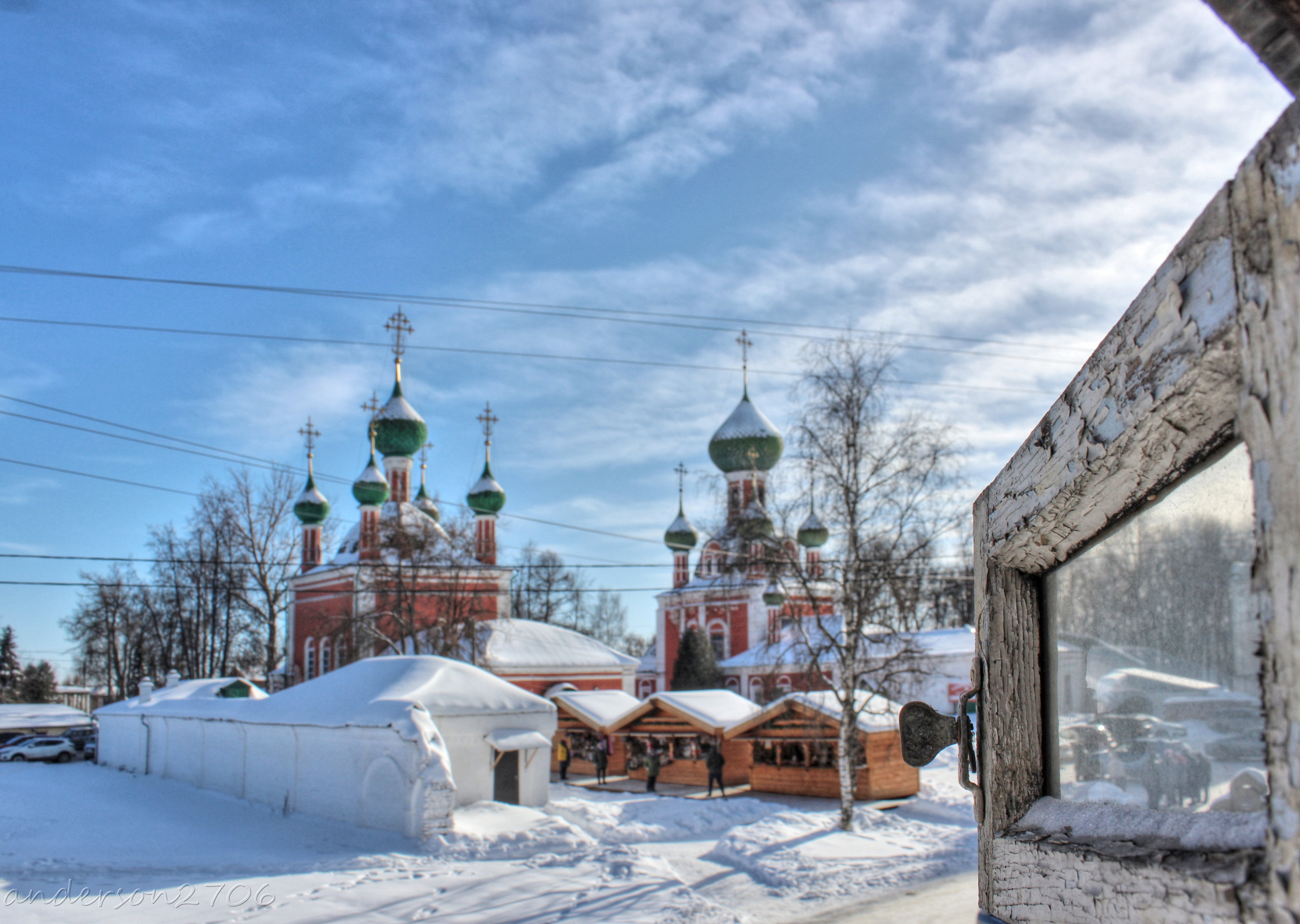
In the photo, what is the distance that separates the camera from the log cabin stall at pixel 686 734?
20719 millimetres

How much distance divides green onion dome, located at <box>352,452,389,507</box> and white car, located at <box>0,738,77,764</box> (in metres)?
12.1

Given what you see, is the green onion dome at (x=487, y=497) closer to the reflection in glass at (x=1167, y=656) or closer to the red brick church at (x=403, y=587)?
the red brick church at (x=403, y=587)

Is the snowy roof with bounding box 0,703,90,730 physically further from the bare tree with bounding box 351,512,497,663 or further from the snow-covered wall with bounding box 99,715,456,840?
the snow-covered wall with bounding box 99,715,456,840

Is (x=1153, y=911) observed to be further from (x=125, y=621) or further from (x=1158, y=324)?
(x=125, y=621)

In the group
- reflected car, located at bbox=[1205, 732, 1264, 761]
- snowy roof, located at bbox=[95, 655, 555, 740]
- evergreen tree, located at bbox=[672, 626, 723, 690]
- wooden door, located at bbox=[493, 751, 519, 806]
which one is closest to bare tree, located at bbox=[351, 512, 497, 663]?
snowy roof, located at bbox=[95, 655, 555, 740]

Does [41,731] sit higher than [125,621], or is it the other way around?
[125,621]

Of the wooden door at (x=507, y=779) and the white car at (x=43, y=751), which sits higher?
the wooden door at (x=507, y=779)

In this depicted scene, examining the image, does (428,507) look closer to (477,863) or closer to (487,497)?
(487,497)

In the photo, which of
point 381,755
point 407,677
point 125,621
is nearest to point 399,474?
point 125,621

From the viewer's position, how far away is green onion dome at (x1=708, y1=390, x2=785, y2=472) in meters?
33.7

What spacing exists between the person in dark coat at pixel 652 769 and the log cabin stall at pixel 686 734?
1033mm

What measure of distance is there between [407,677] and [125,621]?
103 feet

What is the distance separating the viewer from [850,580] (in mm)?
14547

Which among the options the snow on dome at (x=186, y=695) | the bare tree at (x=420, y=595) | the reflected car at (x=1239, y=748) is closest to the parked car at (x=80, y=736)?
the snow on dome at (x=186, y=695)
